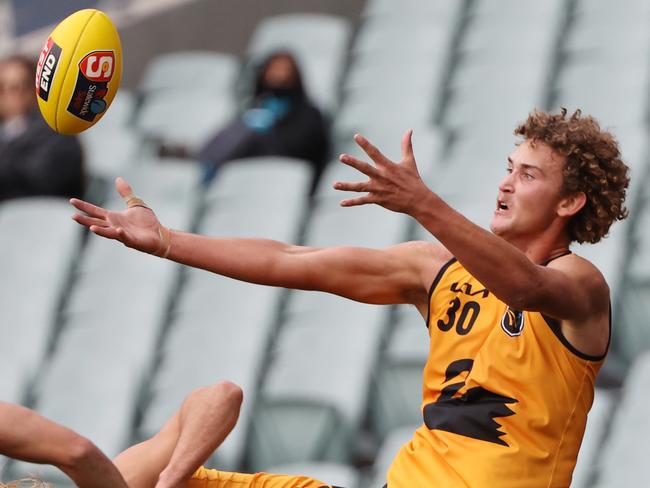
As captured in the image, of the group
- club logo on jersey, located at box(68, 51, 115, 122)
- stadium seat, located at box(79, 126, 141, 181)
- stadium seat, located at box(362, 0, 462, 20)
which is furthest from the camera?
stadium seat, located at box(362, 0, 462, 20)

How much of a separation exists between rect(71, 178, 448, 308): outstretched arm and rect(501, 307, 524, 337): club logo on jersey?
0.29 meters

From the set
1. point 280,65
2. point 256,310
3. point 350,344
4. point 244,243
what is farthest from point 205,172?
point 244,243

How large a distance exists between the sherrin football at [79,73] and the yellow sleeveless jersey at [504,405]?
1.28 metres

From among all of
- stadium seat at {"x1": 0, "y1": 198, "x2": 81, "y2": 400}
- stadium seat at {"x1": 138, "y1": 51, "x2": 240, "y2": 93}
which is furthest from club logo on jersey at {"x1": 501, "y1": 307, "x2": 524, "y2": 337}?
stadium seat at {"x1": 138, "y1": 51, "x2": 240, "y2": 93}

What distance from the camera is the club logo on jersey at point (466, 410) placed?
360 cm

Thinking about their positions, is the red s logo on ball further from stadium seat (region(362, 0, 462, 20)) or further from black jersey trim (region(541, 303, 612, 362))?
stadium seat (region(362, 0, 462, 20))

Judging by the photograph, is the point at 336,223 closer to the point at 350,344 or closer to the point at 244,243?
the point at 350,344

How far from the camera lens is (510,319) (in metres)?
3.64

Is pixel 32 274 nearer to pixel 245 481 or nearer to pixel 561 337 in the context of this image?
pixel 245 481

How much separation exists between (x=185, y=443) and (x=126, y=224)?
23.8 inches

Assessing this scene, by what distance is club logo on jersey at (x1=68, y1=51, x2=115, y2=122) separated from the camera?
414 centimetres

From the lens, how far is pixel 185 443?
12.4 feet

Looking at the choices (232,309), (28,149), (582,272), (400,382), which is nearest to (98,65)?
(582,272)

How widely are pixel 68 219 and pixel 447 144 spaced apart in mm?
2018
